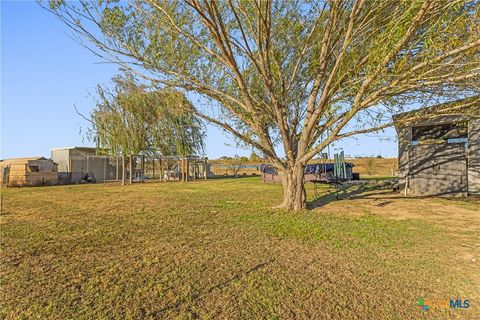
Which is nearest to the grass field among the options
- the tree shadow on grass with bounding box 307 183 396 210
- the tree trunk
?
the tree trunk

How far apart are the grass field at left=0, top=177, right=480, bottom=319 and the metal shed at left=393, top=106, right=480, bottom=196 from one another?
5498 millimetres

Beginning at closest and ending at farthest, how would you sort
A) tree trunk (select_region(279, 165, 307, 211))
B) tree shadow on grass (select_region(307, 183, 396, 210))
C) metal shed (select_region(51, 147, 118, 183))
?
tree trunk (select_region(279, 165, 307, 211)), tree shadow on grass (select_region(307, 183, 396, 210)), metal shed (select_region(51, 147, 118, 183))

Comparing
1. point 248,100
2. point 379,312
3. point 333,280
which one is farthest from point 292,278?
point 248,100

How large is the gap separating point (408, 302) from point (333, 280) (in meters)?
0.80

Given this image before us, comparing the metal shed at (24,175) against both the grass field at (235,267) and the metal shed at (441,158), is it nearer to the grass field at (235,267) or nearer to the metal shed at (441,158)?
the grass field at (235,267)

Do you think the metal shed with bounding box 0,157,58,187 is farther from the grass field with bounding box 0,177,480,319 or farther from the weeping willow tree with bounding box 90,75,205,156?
the grass field with bounding box 0,177,480,319

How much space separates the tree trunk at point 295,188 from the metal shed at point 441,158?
5.11 meters

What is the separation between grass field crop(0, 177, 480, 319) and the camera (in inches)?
111

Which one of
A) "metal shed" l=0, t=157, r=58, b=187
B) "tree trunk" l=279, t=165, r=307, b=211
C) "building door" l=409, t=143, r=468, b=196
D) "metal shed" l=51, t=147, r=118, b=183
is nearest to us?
"tree trunk" l=279, t=165, r=307, b=211

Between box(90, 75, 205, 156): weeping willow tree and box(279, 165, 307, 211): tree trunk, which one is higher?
box(90, 75, 205, 156): weeping willow tree

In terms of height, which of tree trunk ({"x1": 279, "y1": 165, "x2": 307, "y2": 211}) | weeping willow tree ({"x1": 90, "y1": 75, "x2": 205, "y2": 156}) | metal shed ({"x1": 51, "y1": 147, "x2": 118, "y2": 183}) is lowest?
tree trunk ({"x1": 279, "y1": 165, "x2": 307, "y2": 211})

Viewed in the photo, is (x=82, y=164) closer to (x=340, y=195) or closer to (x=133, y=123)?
(x=133, y=123)

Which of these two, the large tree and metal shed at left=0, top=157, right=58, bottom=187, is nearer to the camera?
the large tree

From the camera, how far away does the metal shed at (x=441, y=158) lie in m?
11.7
